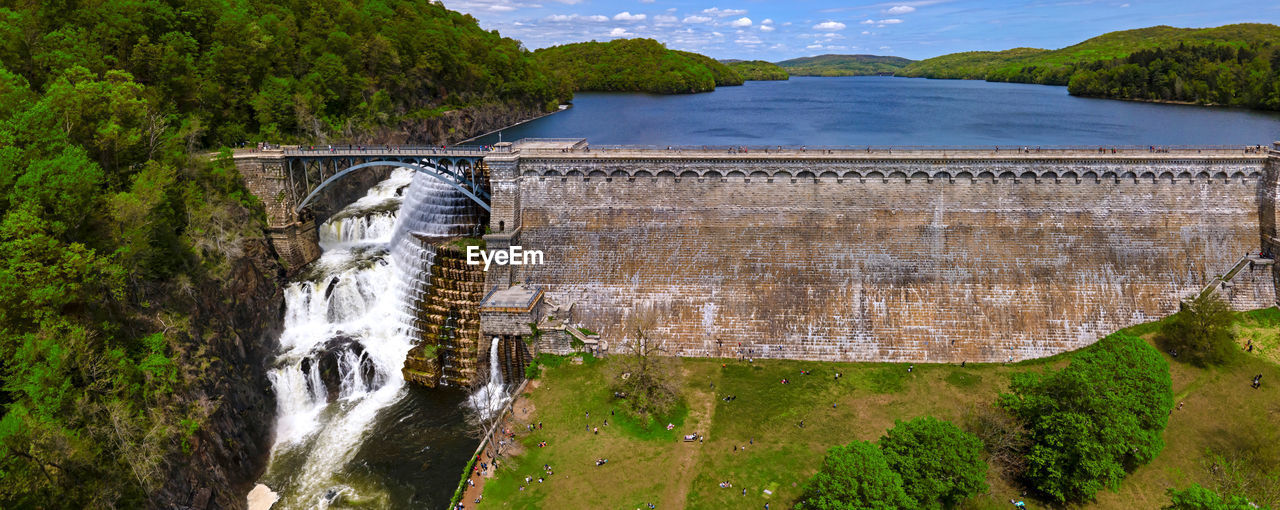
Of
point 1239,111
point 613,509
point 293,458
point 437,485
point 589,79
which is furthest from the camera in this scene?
point 589,79

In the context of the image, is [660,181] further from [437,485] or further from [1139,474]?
[1139,474]

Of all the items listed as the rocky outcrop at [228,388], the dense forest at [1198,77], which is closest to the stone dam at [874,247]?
the rocky outcrop at [228,388]

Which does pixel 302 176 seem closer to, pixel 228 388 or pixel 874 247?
pixel 228 388

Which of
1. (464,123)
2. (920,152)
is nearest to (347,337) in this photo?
(920,152)

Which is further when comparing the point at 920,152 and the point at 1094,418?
the point at 920,152

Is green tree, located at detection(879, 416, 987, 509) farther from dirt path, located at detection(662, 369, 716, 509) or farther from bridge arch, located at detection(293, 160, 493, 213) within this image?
bridge arch, located at detection(293, 160, 493, 213)

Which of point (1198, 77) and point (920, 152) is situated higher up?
point (1198, 77)

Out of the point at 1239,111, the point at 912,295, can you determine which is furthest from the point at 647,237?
the point at 1239,111
